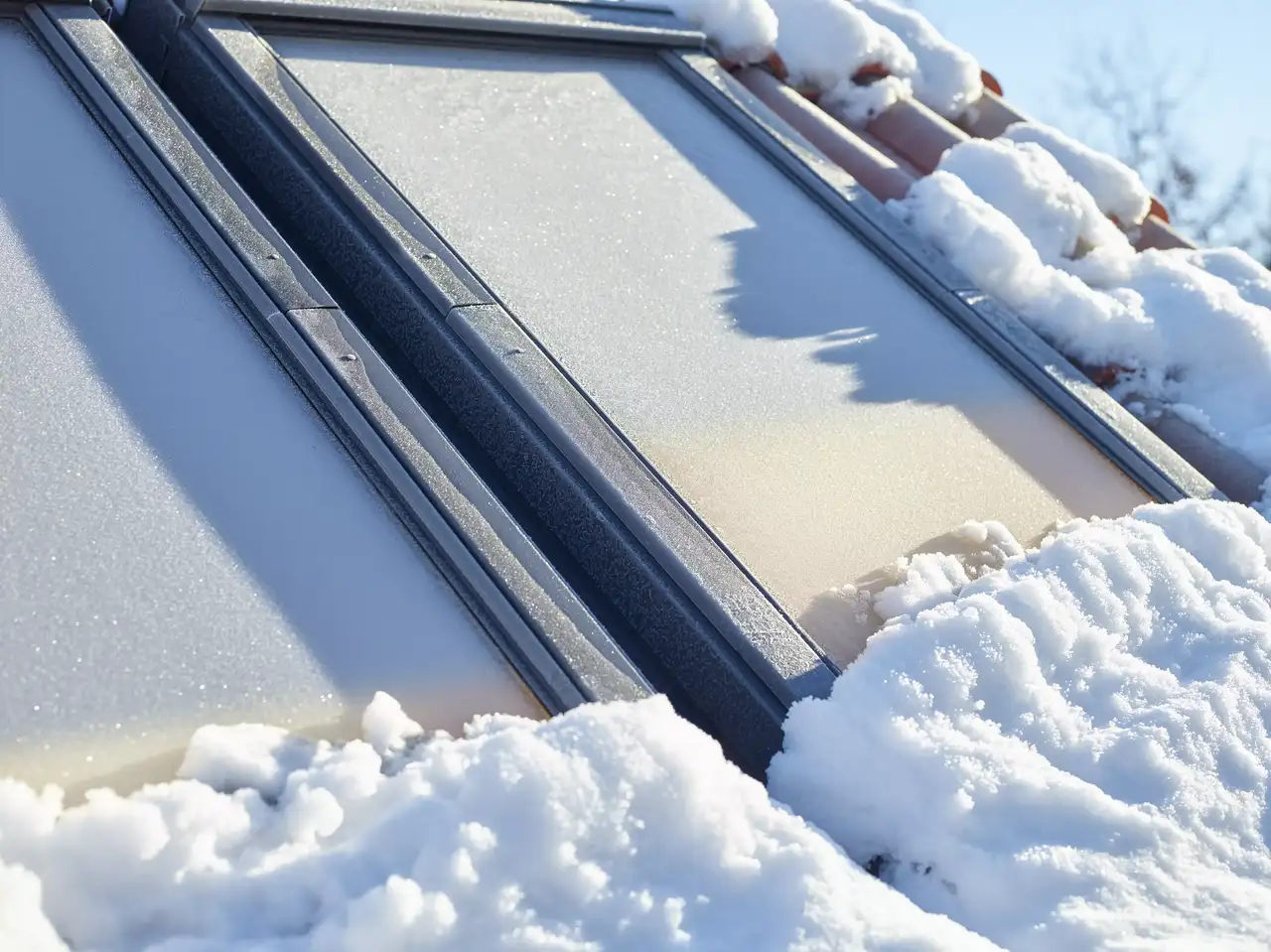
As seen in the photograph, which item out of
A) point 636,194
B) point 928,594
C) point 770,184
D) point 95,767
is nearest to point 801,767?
point 928,594

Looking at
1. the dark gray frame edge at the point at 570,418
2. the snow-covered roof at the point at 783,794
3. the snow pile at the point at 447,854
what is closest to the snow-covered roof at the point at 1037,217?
the snow-covered roof at the point at 783,794

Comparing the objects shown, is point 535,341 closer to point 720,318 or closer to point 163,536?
point 720,318

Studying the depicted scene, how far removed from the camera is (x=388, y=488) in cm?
114

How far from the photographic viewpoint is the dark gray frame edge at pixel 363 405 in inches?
41.6

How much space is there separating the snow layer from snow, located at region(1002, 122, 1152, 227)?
0.29 m

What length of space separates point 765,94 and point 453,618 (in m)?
1.50

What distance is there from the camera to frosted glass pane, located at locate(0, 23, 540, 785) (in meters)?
0.92

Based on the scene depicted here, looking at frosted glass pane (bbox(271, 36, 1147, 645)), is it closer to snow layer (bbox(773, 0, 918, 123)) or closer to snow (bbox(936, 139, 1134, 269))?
snow (bbox(936, 139, 1134, 269))

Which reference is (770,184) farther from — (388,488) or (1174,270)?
(388,488)

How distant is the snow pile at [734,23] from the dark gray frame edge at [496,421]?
890 millimetres

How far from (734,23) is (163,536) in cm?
160

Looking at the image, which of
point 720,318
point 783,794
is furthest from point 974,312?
point 783,794

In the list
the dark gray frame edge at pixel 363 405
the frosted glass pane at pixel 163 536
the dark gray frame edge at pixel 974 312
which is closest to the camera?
the frosted glass pane at pixel 163 536

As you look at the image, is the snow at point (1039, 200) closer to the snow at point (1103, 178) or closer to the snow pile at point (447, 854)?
the snow at point (1103, 178)
